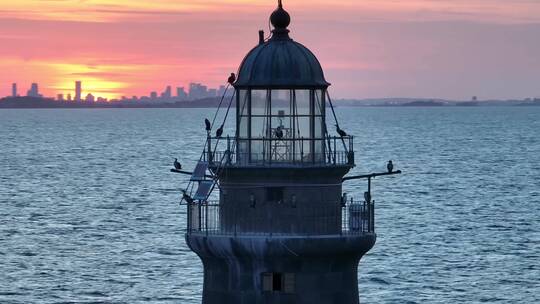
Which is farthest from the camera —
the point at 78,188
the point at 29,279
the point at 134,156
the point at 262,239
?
the point at 134,156

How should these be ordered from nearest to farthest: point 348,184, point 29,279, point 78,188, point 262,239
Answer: point 262,239, point 29,279, point 348,184, point 78,188

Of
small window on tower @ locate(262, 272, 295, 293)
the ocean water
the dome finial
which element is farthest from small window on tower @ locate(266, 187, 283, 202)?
the ocean water

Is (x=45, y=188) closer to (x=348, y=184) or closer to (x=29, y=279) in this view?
(x=348, y=184)

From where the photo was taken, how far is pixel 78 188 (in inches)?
5349

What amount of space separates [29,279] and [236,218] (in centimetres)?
5093

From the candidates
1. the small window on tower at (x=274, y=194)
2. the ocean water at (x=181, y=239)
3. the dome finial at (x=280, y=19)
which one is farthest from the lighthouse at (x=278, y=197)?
the ocean water at (x=181, y=239)

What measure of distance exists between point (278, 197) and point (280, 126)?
3.83 feet

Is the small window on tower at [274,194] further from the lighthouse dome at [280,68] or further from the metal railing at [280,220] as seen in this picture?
the lighthouse dome at [280,68]

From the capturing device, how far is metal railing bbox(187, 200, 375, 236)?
26.3m

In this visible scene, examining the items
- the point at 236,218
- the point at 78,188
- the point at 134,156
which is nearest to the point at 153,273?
the point at 236,218

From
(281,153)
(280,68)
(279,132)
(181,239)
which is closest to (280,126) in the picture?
(279,132)

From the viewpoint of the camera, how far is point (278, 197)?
26.2m

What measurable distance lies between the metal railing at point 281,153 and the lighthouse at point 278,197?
Result: 0.05 ft

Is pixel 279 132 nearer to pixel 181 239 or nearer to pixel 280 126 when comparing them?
pixel 280 126
